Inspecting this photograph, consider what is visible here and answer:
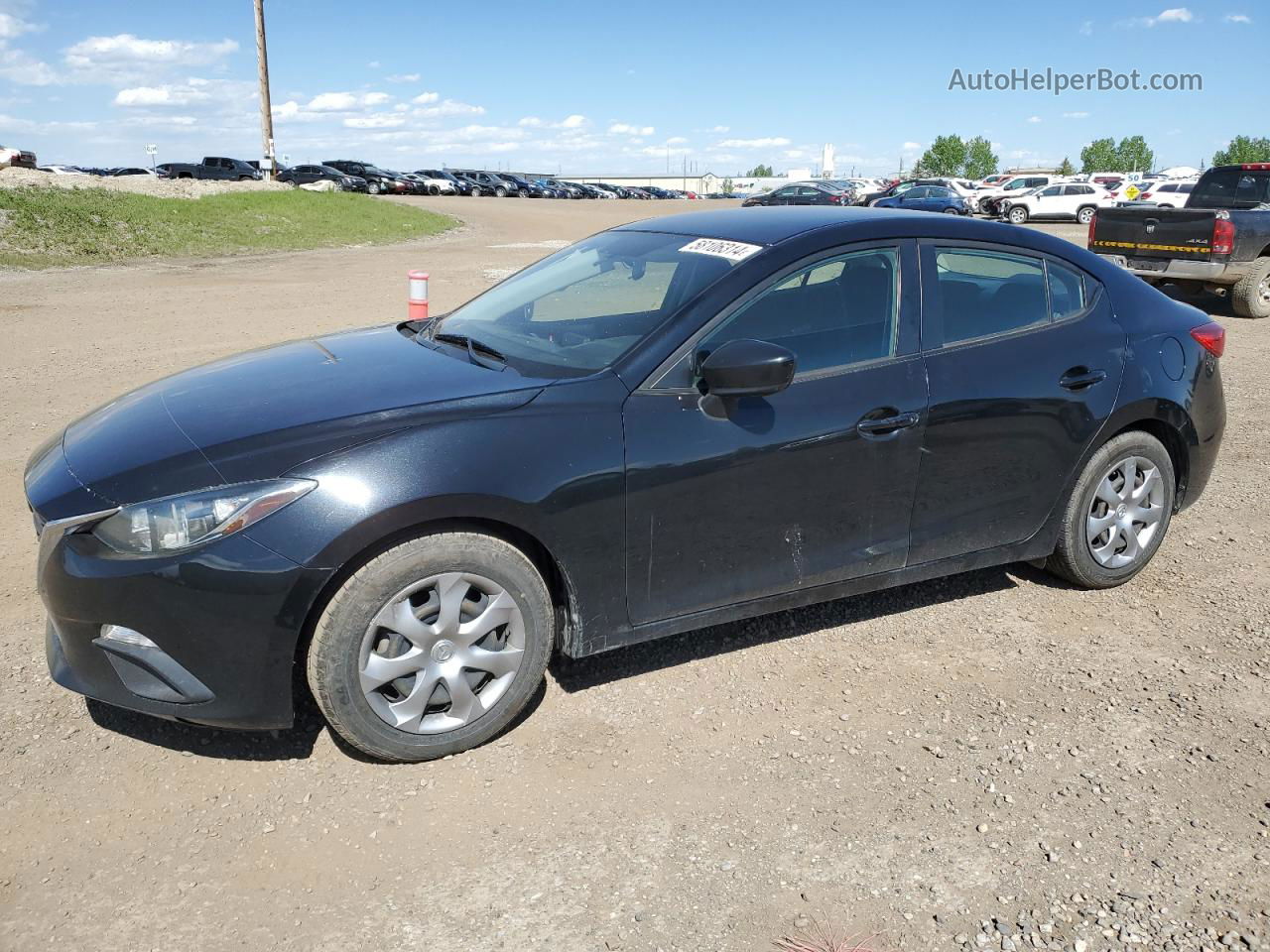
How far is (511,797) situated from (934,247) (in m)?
2.59

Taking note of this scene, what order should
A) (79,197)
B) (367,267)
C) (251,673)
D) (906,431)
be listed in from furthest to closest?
(79,197)
(367,267)
(906,431)
(251,673)

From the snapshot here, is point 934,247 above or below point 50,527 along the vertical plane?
above

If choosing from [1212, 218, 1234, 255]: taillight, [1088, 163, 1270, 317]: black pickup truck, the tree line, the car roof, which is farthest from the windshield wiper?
the tree line

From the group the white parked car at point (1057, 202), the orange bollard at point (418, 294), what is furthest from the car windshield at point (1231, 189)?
the white parked car at point (1057, 202)

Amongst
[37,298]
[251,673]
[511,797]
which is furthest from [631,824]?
[37,298]

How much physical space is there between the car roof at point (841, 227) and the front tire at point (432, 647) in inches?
63.6

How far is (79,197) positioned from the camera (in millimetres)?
24438

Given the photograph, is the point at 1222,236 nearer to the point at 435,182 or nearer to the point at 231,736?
the point at 231,736

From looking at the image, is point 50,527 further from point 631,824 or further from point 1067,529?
point 1067,529

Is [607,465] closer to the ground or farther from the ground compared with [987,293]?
closer to the ground

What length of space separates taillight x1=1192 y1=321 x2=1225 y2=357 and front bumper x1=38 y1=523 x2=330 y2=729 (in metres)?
3.94

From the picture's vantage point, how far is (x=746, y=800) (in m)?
3.19

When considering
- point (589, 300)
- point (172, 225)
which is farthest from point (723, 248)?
point (172, 225)

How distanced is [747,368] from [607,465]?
1.80ft
